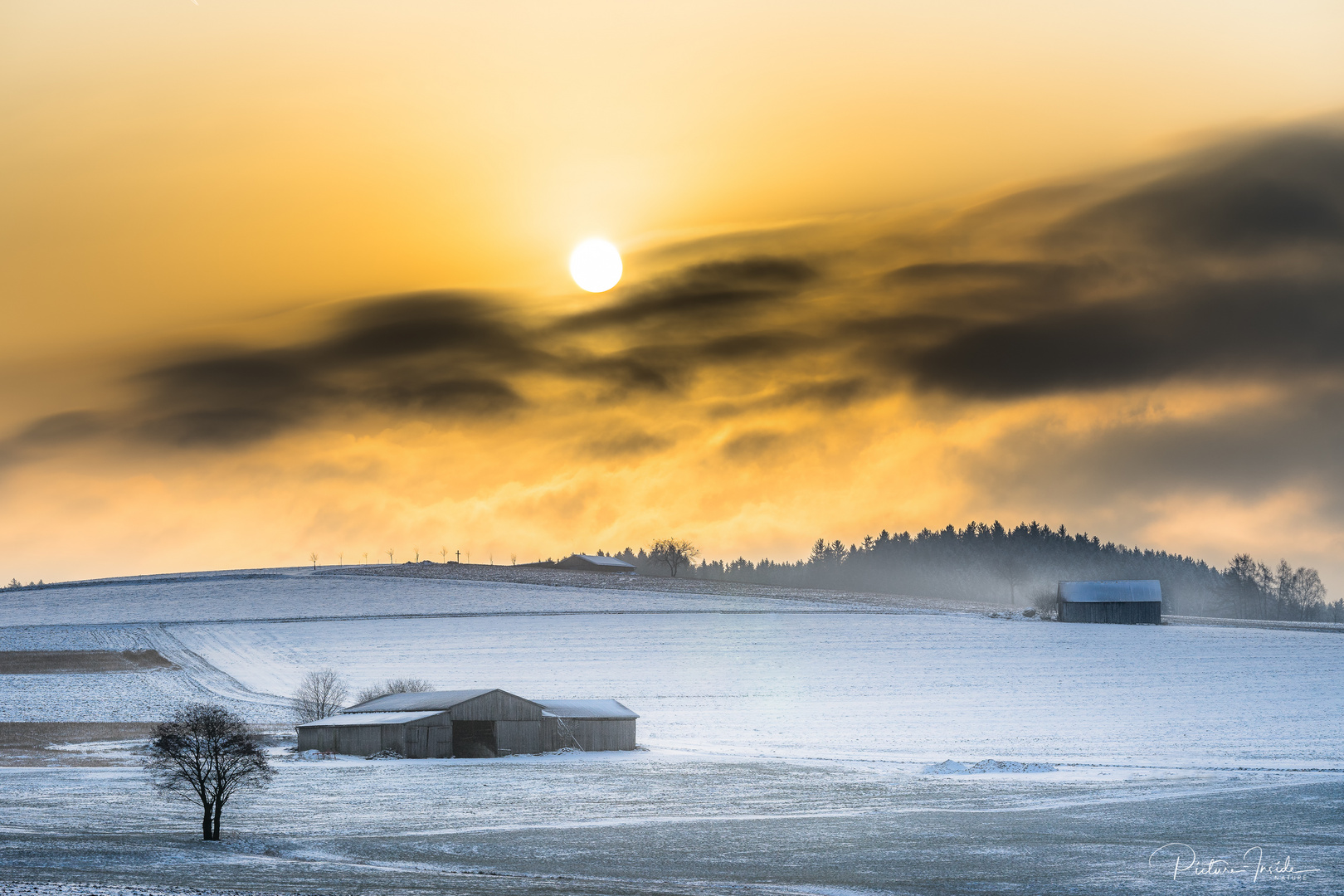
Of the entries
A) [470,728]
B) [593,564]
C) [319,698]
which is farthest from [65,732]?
[593,564]

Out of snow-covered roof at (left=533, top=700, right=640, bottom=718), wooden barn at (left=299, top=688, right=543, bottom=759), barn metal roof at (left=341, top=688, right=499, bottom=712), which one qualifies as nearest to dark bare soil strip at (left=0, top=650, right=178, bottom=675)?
barn metal roof at (left=341, top=688, right=499, bottom=712)

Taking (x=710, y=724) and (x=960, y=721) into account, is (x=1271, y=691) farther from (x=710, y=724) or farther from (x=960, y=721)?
(x=710, y=724)

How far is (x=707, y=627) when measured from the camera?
11612cm

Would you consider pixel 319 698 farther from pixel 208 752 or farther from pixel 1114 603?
pixel 1114 603

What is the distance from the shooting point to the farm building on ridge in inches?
2613

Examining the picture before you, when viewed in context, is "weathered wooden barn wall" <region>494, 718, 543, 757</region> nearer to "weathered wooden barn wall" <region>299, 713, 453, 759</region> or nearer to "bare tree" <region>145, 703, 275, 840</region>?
"weathered wooden barn wall" <region>299, 713, 453, 759</region>

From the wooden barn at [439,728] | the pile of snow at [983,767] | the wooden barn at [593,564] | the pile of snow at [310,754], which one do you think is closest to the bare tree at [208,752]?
the pile of snow at [310,754]

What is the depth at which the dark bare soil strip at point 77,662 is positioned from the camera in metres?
97.3

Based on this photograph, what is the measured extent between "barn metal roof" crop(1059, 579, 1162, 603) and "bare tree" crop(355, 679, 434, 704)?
67513mm

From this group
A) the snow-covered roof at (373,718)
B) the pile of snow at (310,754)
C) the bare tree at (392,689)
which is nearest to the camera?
the pile of snow at (310,754)

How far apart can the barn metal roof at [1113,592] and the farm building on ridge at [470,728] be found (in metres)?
67.0

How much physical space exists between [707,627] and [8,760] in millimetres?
66334

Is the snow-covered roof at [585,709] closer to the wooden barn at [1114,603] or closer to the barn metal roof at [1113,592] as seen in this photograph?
the wooden barn at [1114,603]

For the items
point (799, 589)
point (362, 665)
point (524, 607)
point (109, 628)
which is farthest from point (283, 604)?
point (799, 589)
